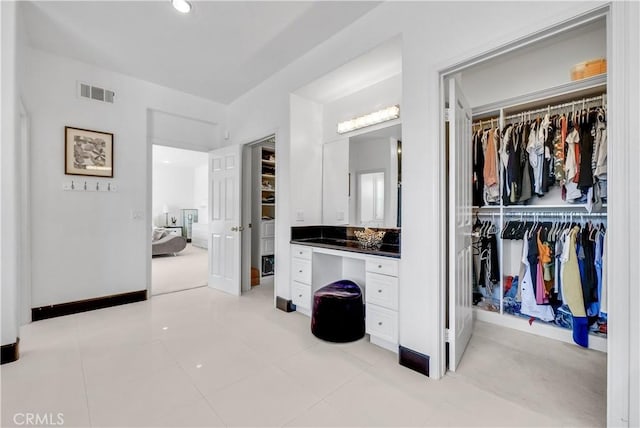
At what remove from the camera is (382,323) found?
2291 millimetres

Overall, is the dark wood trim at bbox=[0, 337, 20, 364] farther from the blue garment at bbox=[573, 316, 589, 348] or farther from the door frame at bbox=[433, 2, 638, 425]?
the blue garment at bbox=[573, 316, 589, 348]

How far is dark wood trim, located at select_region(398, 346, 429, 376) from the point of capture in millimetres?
1949

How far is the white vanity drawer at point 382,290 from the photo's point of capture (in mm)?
2201

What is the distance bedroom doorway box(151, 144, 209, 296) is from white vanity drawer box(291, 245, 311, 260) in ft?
13.4

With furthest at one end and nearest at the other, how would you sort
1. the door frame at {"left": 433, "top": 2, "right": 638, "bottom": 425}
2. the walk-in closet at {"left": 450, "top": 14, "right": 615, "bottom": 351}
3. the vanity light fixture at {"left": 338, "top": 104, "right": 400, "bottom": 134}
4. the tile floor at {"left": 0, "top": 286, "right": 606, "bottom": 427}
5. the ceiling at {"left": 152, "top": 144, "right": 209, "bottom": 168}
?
1. the ceiling at {"left": 152, "top": 144, "right": 209, "bottom": 168}
2. the vanity light fixture at {"left": 338, "top": 104, "right": 400, "bottom": 134}
3. the walk-in closet at {"left": 450, "top": 14, "right": 615, "bottom": 351}
4. the tile floor at {"left": 0, "top": 286, "right": 606, "bottom": 427}
5. the door frame at {"left": 433, "top": 2, "right": 638, "bottom": 425}

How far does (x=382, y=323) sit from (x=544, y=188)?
1941mm

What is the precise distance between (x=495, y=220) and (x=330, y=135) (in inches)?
82.7

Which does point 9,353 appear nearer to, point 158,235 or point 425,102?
point 425,102

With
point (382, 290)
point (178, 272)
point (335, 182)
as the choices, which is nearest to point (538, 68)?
point (335, 182)

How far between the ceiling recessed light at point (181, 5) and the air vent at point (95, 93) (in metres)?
1.75

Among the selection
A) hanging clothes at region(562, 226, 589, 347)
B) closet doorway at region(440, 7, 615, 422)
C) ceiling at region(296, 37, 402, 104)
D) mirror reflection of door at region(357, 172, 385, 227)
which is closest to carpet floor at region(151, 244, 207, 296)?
mirror reflection of door at region(357, 172, 385, 227)

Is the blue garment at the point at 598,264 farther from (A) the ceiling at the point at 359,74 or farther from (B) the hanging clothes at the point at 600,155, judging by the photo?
(A) the ceiling at the point at 359,74

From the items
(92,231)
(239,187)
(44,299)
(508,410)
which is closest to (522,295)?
(508,410)

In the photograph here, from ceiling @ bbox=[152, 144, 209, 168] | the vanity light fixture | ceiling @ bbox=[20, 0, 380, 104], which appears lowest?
the vanity light fixture
